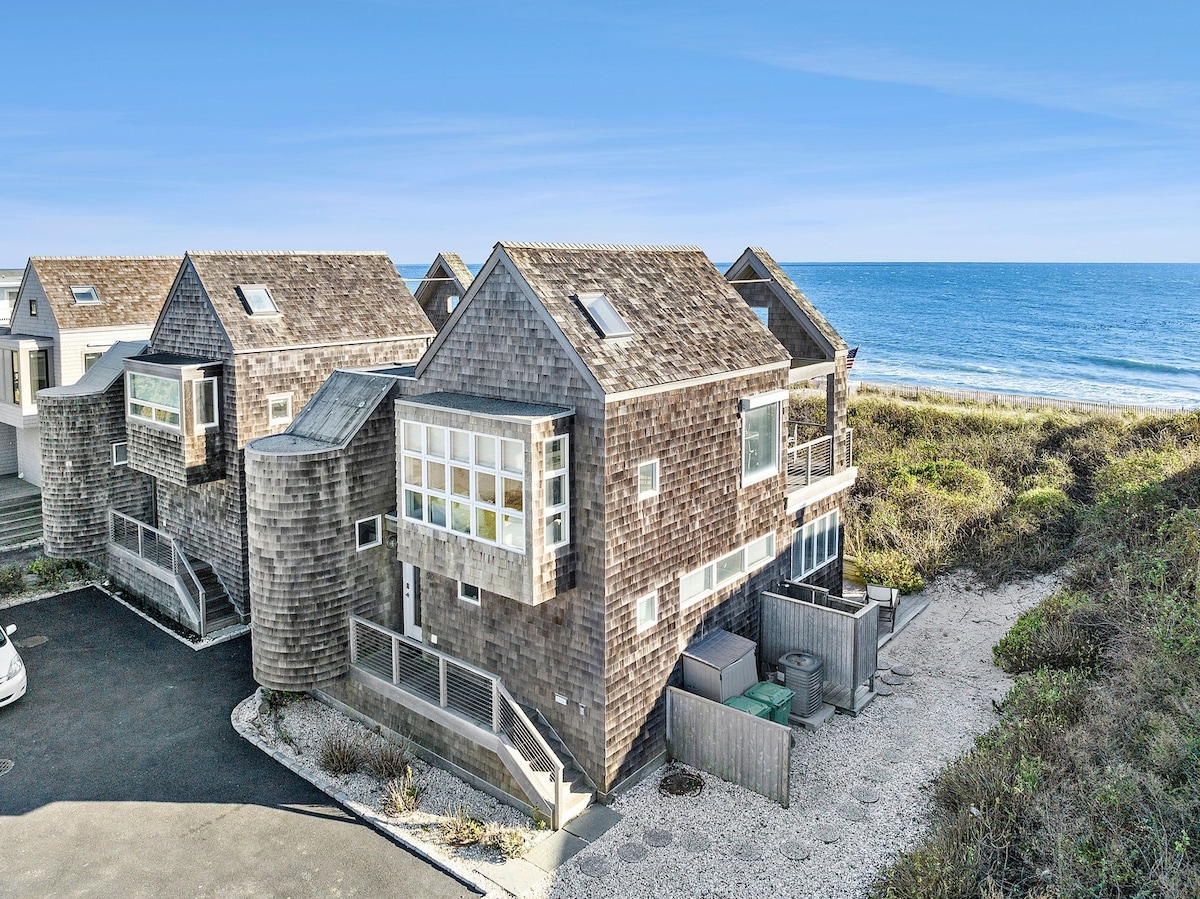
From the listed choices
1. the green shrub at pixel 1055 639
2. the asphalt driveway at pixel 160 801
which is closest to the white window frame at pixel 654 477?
the asphalt driveway at pixel 160 801

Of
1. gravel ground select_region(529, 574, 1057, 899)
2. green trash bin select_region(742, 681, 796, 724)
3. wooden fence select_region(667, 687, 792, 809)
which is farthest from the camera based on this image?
green trash bin select_region(742, 681, 796, 724)

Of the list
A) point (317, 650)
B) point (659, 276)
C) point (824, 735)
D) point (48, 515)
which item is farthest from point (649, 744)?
point (48, 515)

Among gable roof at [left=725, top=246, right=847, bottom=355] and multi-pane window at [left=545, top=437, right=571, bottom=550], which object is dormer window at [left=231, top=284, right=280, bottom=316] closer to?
gable roof at [left=725, top=246, right=847, bottom=355]

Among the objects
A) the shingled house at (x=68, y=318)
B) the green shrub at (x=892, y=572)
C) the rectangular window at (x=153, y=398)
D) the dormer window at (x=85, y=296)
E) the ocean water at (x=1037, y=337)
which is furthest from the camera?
the ocean water at (x=1037, y=337)

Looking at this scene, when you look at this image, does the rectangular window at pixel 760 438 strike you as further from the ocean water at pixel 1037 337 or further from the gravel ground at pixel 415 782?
the ocean water at pixel 1037 337

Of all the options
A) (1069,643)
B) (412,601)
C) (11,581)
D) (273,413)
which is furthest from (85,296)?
(1069,643)

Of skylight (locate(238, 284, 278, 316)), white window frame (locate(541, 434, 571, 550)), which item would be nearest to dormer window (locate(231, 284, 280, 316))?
skylight (locate(238, 284, 278, 316))

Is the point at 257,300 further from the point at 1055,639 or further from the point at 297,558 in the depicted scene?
the point at 1055,639

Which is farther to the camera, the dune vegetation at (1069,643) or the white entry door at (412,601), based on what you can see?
→ the white entry door at (412,601)
